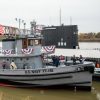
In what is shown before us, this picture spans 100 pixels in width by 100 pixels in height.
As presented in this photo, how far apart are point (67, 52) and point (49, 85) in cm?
1161

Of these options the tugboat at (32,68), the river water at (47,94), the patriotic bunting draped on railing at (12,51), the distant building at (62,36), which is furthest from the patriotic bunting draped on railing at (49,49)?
the distant building at (62,36)

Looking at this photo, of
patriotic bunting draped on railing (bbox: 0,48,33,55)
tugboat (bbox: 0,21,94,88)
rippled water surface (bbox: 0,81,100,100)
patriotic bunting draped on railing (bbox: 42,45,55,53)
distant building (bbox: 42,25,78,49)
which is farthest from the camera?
distant building (bbox: 42,25,78,49)

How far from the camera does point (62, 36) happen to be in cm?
3319

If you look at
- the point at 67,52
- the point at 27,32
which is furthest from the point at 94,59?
the point at 27,32

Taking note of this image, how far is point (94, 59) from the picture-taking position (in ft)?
102

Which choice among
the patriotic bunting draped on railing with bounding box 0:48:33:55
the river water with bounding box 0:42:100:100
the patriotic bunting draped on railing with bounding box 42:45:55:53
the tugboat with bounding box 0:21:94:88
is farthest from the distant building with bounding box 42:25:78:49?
the river water with bounding box 0:42:100:100

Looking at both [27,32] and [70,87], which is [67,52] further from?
[70,87]

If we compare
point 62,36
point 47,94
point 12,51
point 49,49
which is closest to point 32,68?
point 49,49

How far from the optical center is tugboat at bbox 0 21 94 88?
22.5m

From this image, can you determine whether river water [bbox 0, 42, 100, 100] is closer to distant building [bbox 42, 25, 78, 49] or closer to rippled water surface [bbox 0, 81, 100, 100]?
rippled water surface [bbox 0, 81, 100, 100]

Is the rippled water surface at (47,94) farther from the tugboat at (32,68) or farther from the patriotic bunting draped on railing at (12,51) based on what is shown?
the patriotic bunting draped on railing at (12,51)

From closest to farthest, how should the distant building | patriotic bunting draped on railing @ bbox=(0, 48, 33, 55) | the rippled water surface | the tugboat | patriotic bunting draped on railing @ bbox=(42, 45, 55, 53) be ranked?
1. the rippled water surface
2. the tugboat
3. patriotic bunting draped on railing @ bbox=(0, 48, 33, 55)
4. patriotic bunting draped on railing @ bbox=(42, 45, 55, 53)
5. the distant building

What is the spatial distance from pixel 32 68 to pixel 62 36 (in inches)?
382

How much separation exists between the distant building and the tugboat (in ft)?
20.9
